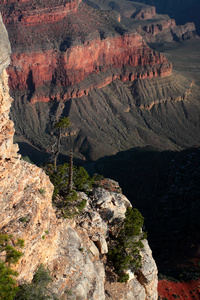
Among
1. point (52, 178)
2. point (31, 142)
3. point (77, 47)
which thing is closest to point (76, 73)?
point (77, 47)

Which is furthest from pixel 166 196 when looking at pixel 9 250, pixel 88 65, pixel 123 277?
pixel 88 65

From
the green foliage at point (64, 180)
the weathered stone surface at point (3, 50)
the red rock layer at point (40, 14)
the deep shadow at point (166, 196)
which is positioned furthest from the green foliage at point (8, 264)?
the red rock layer at point (40, 14)

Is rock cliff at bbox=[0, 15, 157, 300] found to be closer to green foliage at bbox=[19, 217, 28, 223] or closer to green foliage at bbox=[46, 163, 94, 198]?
green foliage at bbox=[19, 217, 28, 223]

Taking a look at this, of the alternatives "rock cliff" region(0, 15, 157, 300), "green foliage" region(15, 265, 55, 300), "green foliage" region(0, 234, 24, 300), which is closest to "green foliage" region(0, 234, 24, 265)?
"green foliage" region(0, 234, 24, 300)

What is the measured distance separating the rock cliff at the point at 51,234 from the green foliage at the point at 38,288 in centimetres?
50

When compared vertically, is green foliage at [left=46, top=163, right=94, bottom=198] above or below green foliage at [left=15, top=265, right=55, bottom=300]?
below

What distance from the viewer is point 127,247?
1432 inches

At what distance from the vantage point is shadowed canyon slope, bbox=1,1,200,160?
119 meters

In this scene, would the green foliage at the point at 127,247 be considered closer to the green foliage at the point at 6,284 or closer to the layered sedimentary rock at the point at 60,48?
the green foliage at the point at 6,284

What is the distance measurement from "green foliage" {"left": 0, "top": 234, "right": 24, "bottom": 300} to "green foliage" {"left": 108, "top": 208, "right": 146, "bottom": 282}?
12.4 meters

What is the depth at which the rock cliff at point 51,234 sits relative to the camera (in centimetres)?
2581

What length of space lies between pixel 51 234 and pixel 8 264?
543 centimetres

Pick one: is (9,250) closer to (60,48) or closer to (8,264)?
(8,264)

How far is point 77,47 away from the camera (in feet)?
400
